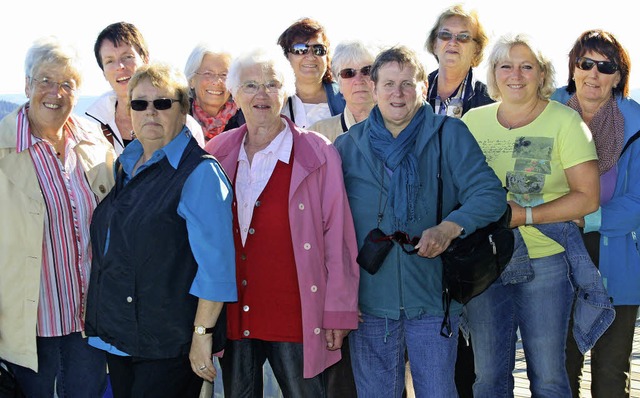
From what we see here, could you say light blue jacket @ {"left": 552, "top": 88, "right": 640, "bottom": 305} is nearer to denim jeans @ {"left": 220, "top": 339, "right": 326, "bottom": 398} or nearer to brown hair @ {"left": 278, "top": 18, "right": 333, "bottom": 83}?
denim jeans @ {"left": 220, "top": 339, "right": 326, "bottom": 398}

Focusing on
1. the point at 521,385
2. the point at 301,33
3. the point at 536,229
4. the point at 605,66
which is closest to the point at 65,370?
the point at 536,229

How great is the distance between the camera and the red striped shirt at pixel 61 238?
3.55 meters

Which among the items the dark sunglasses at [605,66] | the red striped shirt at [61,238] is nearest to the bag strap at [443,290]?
the dark sunglasses at [605,66]

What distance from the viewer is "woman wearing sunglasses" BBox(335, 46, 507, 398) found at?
11.0 feet

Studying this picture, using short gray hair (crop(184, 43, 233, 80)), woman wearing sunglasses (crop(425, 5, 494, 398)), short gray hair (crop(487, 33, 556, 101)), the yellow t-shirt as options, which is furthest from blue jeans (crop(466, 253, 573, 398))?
short gray hair (crop(184, 43, 233, 80))

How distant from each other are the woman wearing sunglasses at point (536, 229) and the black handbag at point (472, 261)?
0.27 meters

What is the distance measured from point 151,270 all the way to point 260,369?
884 mm

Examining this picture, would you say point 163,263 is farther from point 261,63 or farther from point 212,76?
point 212,76

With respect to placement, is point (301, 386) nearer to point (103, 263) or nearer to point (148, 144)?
point (103, 263)

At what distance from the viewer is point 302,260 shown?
3.42m

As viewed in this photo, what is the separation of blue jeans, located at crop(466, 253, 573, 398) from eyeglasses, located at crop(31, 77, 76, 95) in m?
2.32

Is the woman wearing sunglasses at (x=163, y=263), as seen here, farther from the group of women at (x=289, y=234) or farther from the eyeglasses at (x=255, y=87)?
the eyeglasses at (x=255, y=87)

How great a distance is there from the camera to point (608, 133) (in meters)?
4.12

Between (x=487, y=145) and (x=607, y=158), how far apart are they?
0.74 metres
